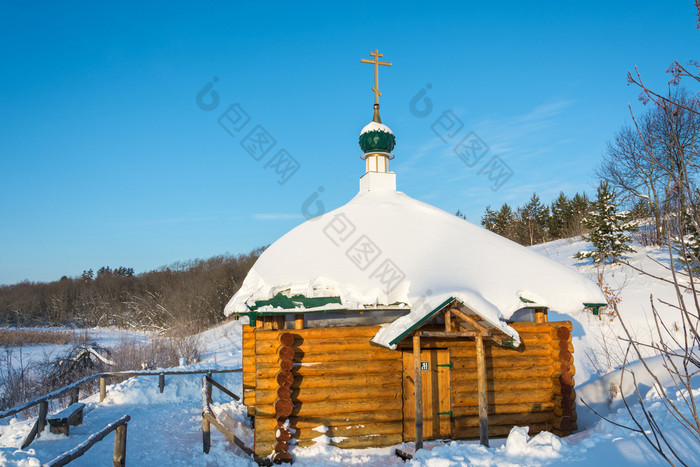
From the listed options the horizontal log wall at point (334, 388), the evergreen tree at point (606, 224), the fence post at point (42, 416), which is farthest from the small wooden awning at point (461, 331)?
the evergreen tree at point (606, 224)

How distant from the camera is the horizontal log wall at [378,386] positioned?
920 centimetres

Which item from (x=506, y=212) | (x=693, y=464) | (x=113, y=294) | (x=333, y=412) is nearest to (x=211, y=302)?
(x=113, y=294)

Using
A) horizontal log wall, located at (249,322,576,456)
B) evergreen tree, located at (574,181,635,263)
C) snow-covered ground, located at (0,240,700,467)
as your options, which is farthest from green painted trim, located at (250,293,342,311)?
evergreen tree, located at (574,181,635,263)

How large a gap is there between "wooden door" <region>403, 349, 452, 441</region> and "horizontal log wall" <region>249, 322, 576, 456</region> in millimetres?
125

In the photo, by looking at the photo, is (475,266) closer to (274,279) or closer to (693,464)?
(274,279)

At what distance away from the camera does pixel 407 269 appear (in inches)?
399

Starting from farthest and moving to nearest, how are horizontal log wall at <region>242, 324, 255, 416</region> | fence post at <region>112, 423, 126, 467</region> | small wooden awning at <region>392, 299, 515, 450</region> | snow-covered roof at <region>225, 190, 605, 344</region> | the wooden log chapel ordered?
horizontal log wall at <region>242, 324, 255, 416</region>, snow-covered roof at <region>225, 190, 605, 344</region>, the wooden log chapel, small wooden awning at <region>392, 299, 515, 450</region>, fence post at <region>112, 423, 126, 467</region>

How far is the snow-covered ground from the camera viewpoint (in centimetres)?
714

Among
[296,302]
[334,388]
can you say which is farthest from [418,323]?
[296,302]

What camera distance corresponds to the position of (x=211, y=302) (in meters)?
54.2

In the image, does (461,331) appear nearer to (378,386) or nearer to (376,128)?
(378,386)

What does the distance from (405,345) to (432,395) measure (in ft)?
3.91

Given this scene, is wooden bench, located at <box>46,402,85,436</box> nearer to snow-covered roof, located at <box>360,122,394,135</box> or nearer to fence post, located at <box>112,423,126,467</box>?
fence post, located at <box>112,423,126,467</box>

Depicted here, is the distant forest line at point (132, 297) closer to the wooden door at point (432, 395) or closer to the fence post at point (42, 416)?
the fence post at point (42, 416)
